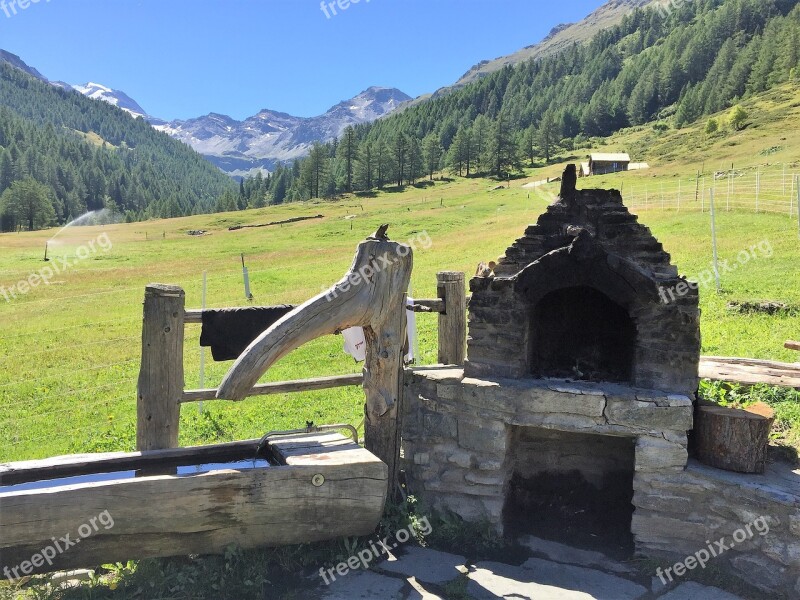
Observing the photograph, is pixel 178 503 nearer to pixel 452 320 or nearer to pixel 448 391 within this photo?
pixel 448 391

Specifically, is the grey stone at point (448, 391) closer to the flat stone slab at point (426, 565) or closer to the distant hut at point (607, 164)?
the flat stone slab at point (426, 565)

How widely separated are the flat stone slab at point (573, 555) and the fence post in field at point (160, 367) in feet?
10.6

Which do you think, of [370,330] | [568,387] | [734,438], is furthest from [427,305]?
[734,438]

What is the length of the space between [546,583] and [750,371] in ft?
12.3

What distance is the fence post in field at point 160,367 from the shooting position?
469cm

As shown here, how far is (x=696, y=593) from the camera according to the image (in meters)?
4.22

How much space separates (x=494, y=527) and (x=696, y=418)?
1.97m

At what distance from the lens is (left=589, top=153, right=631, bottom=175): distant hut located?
62.3 m

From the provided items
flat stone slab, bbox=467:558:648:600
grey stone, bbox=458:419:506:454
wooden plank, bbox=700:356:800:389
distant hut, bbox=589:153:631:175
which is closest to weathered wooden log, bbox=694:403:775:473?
flat stone slab, bbox=467:558:648:600

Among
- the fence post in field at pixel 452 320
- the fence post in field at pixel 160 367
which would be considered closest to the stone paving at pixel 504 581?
the fence post in field at pixel 160 367

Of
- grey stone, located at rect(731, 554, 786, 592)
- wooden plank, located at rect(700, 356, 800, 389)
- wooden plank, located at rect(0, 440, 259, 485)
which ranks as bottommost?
grey stone, located at rect(731, 554, 786, 592)

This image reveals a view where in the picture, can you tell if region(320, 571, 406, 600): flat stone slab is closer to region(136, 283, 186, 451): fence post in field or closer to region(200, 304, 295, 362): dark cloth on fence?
region(136, 283, 186, 451): fence post in field

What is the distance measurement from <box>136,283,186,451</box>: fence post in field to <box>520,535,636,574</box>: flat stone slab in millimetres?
3240

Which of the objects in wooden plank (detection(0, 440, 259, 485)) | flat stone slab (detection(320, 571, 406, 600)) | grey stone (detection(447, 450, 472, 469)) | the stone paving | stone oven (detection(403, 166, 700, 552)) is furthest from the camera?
grey stone (detection(447, 450, 472, 469))
